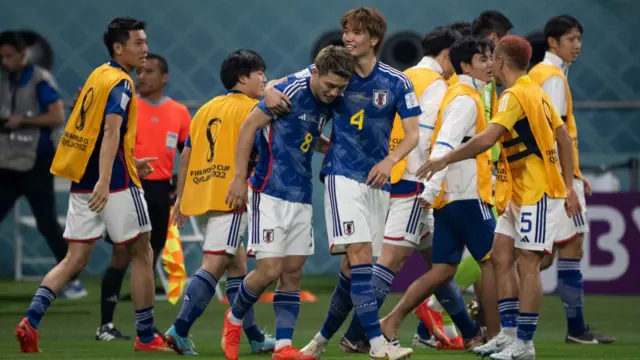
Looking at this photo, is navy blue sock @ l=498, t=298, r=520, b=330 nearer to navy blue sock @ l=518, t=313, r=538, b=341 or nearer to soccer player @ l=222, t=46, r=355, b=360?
navy blue sock @ l=518, t=313, r=538, b=341

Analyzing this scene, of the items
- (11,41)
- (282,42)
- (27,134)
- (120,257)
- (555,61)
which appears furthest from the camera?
(282,42)

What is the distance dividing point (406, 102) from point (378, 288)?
125cm

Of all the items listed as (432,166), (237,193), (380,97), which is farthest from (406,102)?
(237,193)

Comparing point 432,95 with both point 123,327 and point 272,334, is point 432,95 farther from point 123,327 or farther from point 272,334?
point 123,327

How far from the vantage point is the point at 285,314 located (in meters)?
6.96

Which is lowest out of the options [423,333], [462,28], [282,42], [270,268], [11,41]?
[423,333]

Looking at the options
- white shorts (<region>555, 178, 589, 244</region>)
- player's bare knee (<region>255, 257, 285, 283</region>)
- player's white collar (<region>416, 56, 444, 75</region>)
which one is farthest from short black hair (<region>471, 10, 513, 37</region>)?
player's bare knee (<region>255, 257, 285, 283</region>)

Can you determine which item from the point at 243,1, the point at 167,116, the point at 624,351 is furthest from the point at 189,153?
the point at 243,1

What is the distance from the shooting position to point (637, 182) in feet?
47.1

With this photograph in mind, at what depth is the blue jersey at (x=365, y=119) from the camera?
22.8ft

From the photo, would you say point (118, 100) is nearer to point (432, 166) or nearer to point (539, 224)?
point (432, 166)

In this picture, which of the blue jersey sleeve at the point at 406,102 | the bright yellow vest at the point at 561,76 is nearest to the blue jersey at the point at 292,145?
the blue jersey sleeve at the point at 406,102

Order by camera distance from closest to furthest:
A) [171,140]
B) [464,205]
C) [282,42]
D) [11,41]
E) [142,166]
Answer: [464,205], [142,166], [171,140], [11,41], [282,42]

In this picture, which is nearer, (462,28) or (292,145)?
(292,145)
